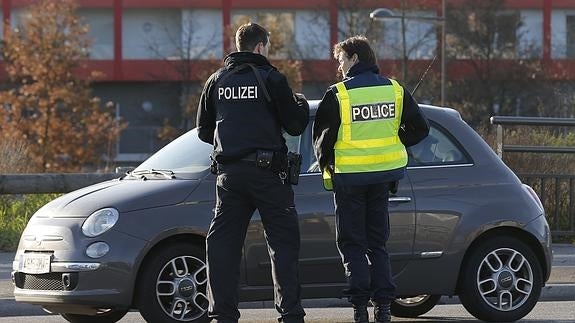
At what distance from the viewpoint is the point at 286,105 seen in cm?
795

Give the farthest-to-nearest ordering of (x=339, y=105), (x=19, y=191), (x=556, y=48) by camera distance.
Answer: (x=556, y=48) → (x=19, y=191) → (x=339, y=105)

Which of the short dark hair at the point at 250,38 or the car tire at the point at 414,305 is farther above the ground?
the short dark hair at the point at 250,38

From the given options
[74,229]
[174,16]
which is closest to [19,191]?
[74,229]

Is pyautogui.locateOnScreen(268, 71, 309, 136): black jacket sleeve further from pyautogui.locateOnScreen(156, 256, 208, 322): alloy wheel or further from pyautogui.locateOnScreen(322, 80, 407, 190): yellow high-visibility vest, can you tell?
pyautogui.locateOnScreen(156, 256, 208, 322): alloy wheel

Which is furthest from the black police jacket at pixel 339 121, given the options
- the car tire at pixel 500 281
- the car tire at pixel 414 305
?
the car tire at pixel 414 305

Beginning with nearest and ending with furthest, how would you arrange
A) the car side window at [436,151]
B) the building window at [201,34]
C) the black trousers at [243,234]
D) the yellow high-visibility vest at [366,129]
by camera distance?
1. the black trousers at [243,234]
2. the yellow high-visibility vest at [366,129]
3. the car side window at [436,151]
4. the building window at [201,34]

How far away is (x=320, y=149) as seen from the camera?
8766 millimetres

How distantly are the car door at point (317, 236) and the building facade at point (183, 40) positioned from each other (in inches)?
1827

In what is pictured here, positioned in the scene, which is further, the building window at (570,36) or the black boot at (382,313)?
the building window at (570,36)

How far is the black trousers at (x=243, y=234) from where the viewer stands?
25.9 ft

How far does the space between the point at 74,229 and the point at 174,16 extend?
52617mm

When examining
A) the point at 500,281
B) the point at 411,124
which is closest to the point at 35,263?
the point at 411,124

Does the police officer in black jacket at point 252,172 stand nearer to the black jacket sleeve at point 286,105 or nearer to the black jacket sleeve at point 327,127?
the black jacket sleeve at point 286,105

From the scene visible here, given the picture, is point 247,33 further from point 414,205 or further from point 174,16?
point 174,16
